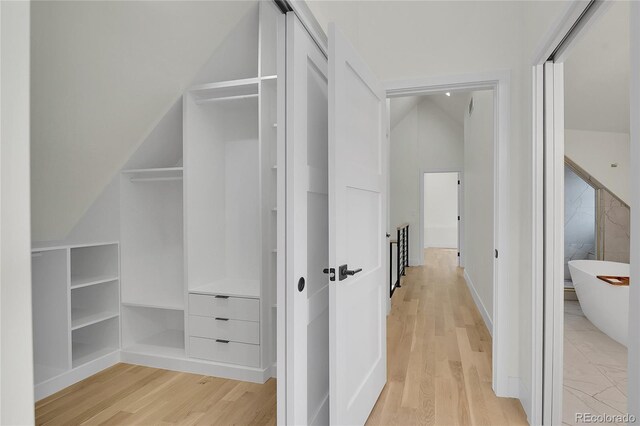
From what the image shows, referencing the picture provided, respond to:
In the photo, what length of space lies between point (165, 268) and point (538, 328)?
9.24 ft

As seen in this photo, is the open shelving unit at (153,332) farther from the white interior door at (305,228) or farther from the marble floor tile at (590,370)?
the marble floor tile at (590,370)

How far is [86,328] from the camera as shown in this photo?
289 centimetres

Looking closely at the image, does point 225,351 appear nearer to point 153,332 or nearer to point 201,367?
point 201,367

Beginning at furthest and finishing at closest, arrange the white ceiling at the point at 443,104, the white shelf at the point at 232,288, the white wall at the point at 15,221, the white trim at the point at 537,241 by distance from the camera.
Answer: the white ceiling at the point at 443,104
the white shelf at the point at 232,288
the white trim at the point at 537,241
the white wall at the point at 15,221

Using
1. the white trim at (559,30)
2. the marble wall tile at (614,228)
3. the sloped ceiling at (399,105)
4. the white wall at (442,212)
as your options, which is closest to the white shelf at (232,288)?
the marble wall tile at (614,228)

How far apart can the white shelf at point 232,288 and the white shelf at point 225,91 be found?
1.38 metres

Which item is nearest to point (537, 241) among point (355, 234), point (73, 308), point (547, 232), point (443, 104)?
point (547, 232)

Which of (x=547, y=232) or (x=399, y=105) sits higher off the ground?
(x=399, y=105)

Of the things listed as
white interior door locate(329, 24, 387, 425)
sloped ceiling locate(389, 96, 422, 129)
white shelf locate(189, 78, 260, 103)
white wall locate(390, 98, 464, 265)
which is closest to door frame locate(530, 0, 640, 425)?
white interior door locate(329, 24, 387, 425)

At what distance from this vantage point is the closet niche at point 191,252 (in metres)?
2.53

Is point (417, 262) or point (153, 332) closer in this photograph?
point (153, 332)

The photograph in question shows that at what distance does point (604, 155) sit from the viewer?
1394 mm

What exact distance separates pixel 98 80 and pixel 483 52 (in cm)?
231

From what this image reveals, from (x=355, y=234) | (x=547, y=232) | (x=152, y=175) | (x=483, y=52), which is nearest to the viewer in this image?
(x=355, y=234)
